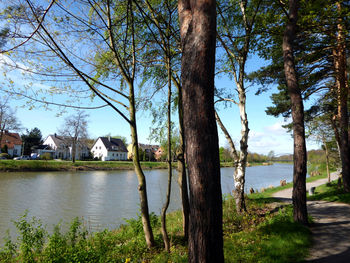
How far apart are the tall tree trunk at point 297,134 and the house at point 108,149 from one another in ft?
215

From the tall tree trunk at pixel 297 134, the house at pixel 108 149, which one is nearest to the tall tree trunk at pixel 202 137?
the tall tree trunk at pixel 297 134

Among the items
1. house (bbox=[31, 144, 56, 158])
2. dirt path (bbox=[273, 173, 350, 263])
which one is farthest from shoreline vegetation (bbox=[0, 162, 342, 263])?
house (bbox=[31, 144, 56, 158])

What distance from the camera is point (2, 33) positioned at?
Answer: 331 cm

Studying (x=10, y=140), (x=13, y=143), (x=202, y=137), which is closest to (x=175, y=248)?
(x=202, y=137)

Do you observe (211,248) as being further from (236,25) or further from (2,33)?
(236,25)

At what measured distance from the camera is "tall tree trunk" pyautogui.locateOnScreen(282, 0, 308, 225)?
6.28 metres

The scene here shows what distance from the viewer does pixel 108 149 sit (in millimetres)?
69250

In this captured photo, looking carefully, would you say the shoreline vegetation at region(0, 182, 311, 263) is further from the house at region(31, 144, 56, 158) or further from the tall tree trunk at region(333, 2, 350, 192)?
the house at region(31, 144, 56, 158)

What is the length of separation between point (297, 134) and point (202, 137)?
191 inches

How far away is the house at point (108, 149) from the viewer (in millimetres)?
68750

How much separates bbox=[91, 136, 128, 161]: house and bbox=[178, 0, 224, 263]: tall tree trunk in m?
67.8

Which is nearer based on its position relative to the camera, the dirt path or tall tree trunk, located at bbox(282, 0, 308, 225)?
the dirt path

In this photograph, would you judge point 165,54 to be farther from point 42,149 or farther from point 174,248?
point 42,149

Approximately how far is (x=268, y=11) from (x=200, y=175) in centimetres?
860
